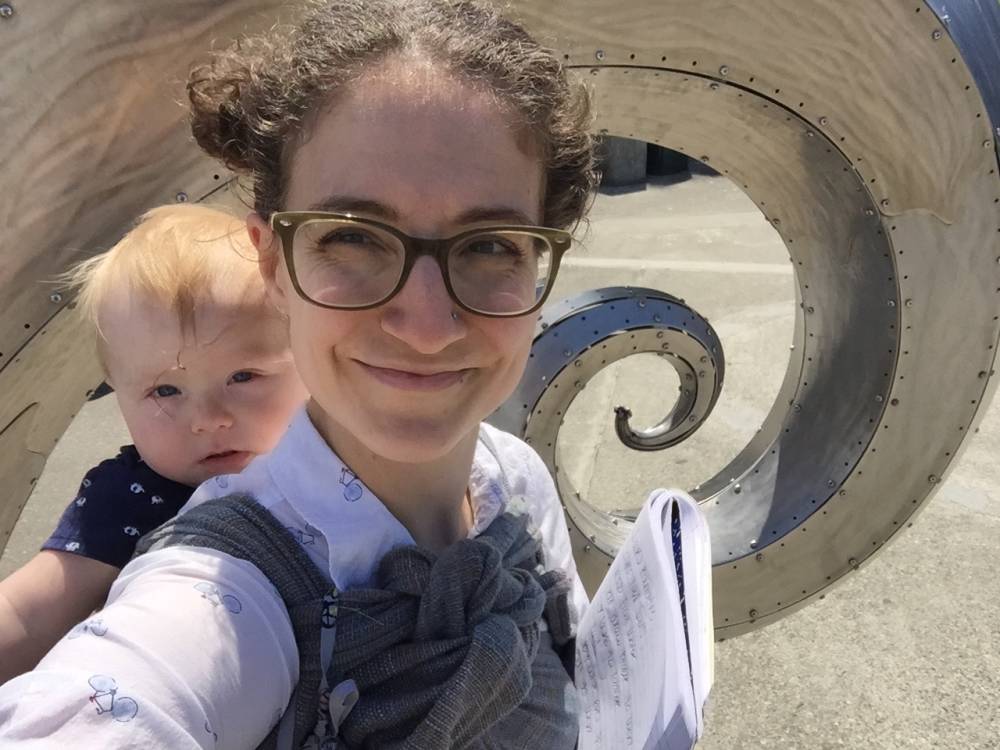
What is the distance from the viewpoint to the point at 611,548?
1.98 m

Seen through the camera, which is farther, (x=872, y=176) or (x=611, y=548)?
(x=611, y=548)

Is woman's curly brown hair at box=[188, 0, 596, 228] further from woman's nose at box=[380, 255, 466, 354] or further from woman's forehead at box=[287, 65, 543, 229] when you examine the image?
woman's nose at box=[380, 255, 466, 354]

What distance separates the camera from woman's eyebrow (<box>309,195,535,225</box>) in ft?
2.50

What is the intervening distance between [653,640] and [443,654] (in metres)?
0.20

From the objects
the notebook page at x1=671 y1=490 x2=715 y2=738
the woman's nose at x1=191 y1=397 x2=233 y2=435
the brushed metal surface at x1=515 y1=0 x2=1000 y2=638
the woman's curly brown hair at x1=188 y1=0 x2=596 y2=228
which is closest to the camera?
the notebook page at x1=671 y1=490 x2=715 y2=738

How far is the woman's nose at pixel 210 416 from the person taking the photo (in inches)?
42.4

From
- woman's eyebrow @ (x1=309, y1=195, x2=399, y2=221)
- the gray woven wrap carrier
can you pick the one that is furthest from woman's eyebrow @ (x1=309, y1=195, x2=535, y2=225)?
the gray woven wrap carrier

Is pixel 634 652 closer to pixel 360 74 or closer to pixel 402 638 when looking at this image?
pixel 402 638

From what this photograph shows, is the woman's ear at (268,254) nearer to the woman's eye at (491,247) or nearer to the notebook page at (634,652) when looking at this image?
the woman's eye at (491,247)

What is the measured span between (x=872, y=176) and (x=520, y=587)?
1226mm

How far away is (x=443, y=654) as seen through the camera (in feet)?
2.56

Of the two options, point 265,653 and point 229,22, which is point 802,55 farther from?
point 265,653

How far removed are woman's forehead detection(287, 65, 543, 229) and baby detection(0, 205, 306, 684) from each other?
0.92ft

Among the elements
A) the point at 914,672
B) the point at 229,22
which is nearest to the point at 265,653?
the point at 229,22
